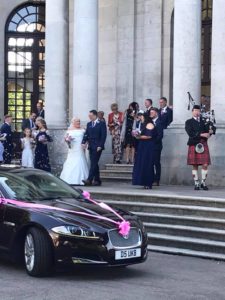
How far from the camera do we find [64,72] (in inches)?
808

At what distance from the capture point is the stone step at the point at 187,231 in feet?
39.7

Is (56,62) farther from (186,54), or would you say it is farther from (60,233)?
(60,233)

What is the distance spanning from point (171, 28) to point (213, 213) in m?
10.1

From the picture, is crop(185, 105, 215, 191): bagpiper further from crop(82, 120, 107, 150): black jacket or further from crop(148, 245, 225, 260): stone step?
crop(148, 245, 225, 260): stone step

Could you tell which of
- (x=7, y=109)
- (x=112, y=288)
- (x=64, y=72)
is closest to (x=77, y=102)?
(x=64, y=72)

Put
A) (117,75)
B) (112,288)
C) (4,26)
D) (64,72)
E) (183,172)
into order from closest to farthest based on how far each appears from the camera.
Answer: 1. (112,288)
2. (183,172)
3. (64,72)
4. (117,75)
5. (4,26)

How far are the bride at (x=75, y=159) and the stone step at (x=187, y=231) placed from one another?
4.52 m

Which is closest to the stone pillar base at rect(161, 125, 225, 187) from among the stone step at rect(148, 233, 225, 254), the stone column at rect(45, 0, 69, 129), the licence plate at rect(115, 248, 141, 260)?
the stone column at rect(45, 0, 69, 129)

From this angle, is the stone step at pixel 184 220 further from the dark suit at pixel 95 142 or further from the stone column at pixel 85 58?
the stone column at pixel 85 58

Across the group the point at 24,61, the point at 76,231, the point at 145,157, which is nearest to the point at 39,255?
the point at 76,231

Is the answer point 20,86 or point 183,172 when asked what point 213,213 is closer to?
point 183,172

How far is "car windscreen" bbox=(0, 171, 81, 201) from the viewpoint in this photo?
35.0 ft

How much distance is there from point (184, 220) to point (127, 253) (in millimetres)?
3203

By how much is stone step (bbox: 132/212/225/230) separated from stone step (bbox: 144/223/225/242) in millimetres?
94
